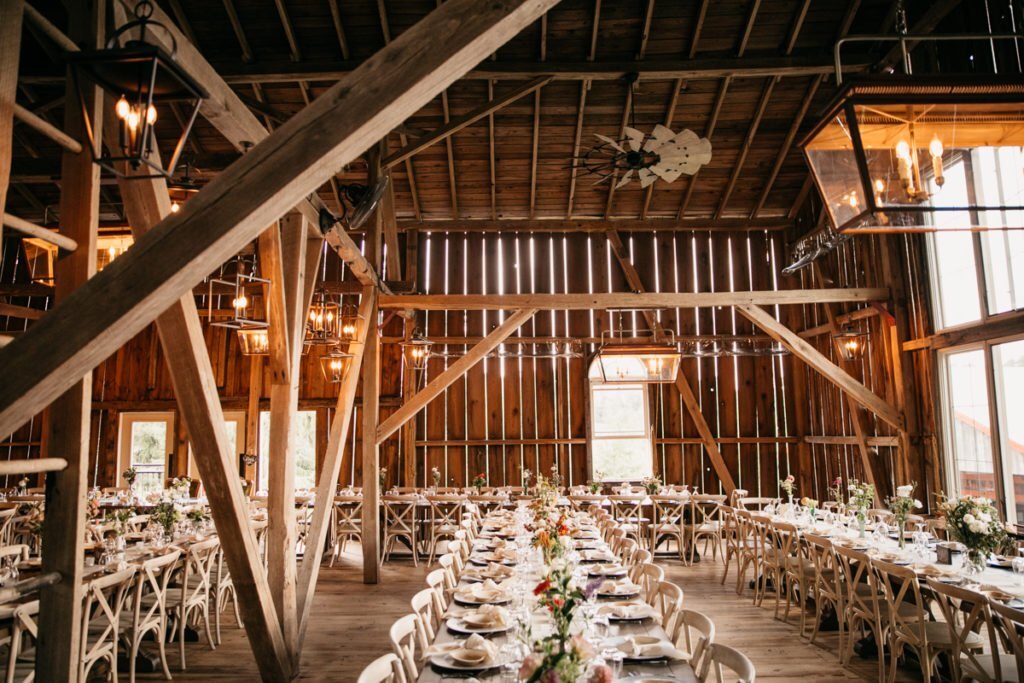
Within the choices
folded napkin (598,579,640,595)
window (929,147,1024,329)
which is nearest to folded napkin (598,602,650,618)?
folded napkin (598,579,640,595)

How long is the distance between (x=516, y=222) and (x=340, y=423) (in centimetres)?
692

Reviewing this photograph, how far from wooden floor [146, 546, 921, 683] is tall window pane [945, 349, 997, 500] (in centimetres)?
276

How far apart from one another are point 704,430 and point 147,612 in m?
9.46

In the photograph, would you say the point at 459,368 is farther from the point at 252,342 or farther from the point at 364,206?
the point at 364,206

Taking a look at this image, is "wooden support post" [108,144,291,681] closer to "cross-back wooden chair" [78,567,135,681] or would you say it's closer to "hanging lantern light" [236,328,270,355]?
"cross-back wooden chair" [78,567,135,681]

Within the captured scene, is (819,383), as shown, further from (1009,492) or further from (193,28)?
(193,28)

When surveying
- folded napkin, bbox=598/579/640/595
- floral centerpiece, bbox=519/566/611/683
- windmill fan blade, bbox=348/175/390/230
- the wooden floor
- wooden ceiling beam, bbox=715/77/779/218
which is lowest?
the wooden floor

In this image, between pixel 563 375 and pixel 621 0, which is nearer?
pixel 621 0

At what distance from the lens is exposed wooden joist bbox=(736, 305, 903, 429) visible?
9094mm

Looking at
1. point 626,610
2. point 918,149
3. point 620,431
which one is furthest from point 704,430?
point 918,149

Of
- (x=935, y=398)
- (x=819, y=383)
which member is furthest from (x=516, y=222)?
(x=935, y=398)

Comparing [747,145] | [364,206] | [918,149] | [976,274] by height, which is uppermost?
[747,145]

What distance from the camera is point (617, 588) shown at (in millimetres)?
4473

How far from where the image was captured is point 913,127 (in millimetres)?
2908
